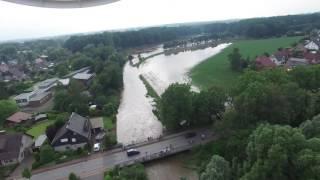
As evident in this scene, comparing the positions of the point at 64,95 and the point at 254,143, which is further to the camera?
the point at 64,95

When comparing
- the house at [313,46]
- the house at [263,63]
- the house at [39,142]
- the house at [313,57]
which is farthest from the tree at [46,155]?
the house at [313,46]

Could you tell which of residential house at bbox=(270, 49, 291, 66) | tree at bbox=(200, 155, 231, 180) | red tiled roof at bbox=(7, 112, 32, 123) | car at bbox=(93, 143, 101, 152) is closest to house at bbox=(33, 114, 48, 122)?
red tiled roof at bbox=(7, 112, 32, 123)

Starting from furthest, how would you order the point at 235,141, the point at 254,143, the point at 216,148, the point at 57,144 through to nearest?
the point at 57,144 < the point at 216,148 < the point at 235,141 < the point at 254,143

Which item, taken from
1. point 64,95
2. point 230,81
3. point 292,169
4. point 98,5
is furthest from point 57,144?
point 230,81

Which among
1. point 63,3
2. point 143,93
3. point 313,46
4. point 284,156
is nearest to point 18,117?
point 143,93

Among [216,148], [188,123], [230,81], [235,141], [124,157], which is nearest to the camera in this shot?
[235,141]

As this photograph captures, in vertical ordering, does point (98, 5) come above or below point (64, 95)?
above

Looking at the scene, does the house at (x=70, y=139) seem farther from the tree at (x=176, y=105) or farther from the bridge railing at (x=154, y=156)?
the tree at (x=176, y=105)

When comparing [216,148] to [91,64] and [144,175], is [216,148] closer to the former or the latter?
[144,175]
